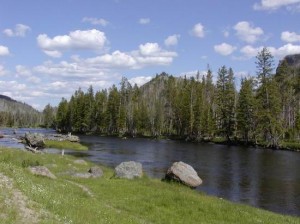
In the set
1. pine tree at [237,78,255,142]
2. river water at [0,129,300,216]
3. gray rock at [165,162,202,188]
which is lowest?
river water at [0,129,300,216]

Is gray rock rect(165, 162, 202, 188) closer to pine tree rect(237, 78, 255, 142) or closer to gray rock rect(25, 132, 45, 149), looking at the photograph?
gray rock rect(25, 132, 45, 149)

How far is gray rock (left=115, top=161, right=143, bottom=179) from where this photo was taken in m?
44.3

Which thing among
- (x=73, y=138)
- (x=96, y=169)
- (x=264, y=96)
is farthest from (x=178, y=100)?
(x=96, y=169)

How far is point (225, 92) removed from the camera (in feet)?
501

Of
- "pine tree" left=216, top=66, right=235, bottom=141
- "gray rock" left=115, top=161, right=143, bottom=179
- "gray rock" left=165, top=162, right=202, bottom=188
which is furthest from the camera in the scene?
"pine tree" left=216, top=66, right=235, bottom=141

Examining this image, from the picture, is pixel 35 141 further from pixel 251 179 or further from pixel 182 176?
pixel 182 176

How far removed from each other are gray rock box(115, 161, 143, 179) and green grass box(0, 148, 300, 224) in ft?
14.2

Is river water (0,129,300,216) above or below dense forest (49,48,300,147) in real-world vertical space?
below

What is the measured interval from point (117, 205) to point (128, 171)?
17.1m

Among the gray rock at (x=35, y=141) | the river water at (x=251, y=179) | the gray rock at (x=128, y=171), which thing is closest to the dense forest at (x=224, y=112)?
the river water at (x=251, y=179)

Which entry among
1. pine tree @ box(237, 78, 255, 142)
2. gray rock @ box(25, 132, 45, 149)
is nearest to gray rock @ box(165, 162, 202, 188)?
gray rock @ box(25, 132, 45, 149)

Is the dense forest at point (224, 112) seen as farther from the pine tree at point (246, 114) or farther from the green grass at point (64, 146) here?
the green grass at point (64, 146)

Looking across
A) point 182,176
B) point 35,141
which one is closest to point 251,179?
point 182,176

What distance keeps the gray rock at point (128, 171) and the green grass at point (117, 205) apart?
432 cm
